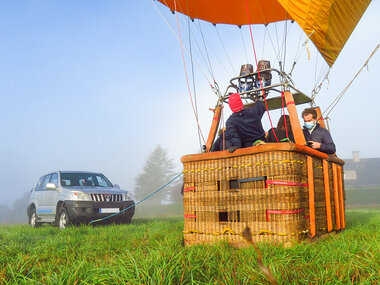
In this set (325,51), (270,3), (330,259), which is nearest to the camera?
(330,259)

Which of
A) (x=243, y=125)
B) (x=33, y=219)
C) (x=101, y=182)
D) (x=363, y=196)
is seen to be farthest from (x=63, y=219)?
(x=363, y=196)

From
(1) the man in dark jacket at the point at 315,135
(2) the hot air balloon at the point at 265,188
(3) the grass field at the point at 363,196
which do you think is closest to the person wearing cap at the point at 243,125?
(2) the hot air balloon at the point at 265,188

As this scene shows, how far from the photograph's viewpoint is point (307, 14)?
538 centimetres

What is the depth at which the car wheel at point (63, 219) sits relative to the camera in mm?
7870

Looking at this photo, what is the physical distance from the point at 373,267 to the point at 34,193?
10.2m

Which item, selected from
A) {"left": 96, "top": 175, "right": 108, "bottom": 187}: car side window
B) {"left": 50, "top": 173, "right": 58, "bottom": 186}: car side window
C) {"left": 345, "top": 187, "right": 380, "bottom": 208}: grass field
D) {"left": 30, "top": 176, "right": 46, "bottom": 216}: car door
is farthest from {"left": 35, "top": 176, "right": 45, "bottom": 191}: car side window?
{"left": 345, "top": 187, "right": 380, "bottom": 208}: grass field

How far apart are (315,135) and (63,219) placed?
6520mm

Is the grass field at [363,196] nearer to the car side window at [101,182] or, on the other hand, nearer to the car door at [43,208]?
the car side window at [101,182]

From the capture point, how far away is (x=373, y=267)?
210 centimetres

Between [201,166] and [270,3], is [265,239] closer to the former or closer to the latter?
[201,166]

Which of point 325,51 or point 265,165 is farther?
point 325,51

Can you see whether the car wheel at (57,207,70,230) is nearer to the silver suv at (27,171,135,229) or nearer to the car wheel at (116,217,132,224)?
the silver suv at (27,171,135,229)

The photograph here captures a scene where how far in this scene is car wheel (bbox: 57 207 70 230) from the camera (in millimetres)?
7870

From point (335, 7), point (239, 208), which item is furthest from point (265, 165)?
point (335, 7)
